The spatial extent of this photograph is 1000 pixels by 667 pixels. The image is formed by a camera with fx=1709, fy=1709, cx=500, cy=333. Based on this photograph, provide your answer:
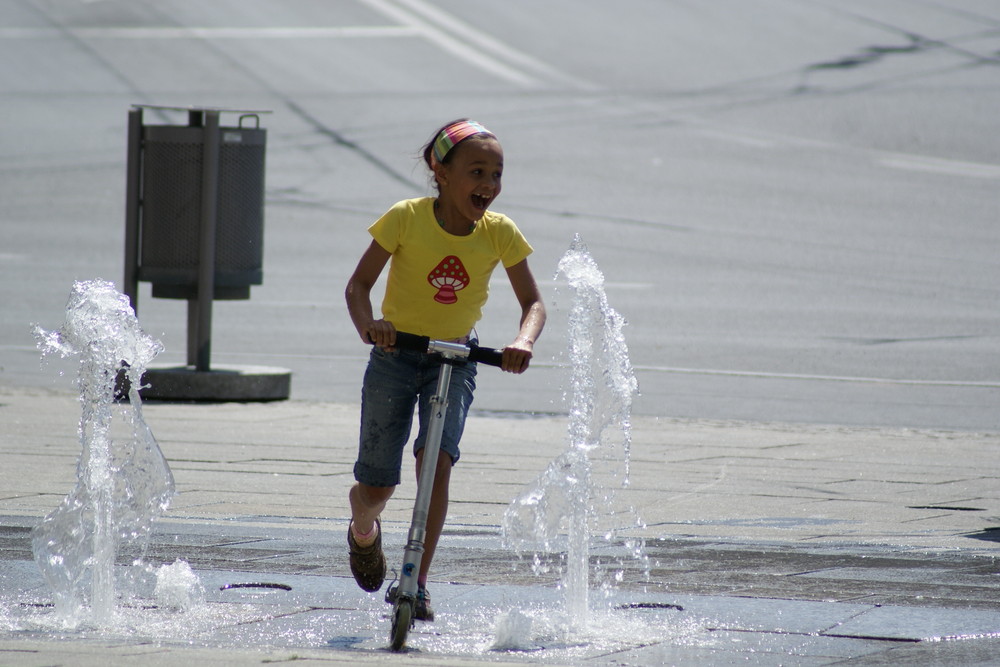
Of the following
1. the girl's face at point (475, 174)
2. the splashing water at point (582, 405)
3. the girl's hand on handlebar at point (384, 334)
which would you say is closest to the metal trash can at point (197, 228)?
the splashing water at point (582, 405)

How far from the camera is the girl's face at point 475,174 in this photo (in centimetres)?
500

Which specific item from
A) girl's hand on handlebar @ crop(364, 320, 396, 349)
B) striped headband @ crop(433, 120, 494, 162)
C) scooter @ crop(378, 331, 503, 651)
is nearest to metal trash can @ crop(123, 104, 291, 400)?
striped headband @ crop(433, 120, 494, 162)

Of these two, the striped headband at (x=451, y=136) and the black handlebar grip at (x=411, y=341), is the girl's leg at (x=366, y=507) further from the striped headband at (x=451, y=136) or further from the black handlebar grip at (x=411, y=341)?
the striped headband at (x=451, y=136)

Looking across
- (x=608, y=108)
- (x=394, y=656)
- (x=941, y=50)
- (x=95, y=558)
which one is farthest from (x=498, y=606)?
(x=941, y=50)

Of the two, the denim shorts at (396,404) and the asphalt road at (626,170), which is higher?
the asphalt road at (626,170)

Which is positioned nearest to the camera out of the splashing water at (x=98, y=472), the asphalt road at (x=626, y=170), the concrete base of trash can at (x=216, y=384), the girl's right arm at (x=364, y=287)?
the girl's right arm at (x=364, y=287)

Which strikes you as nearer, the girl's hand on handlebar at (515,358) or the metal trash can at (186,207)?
the girl's hand on handlebar at (515,358)

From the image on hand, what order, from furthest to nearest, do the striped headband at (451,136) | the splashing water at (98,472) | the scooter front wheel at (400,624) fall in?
the splashing water at (98,472)
the striped headband at (451,136)
the scooter front wheel at (400,624)

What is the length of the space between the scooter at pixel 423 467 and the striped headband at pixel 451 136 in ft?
Answer: 2.01

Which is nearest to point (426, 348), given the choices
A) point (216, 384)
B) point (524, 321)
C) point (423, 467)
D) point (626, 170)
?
point (423, 467)

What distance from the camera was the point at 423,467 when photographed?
477 cm

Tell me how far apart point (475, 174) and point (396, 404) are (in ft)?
2.48

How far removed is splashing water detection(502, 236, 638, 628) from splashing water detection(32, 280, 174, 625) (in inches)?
48.5

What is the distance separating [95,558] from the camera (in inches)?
205
